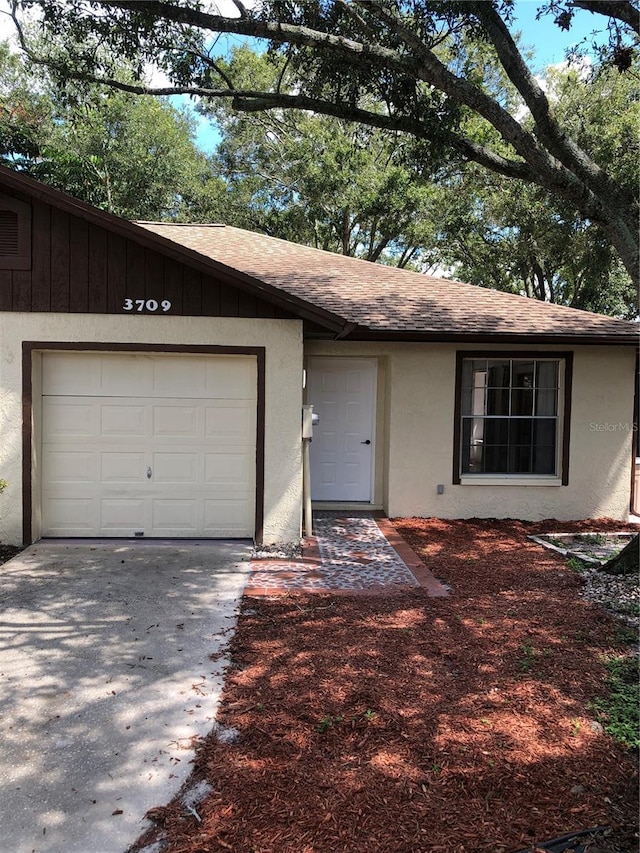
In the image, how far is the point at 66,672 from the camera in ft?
13.8

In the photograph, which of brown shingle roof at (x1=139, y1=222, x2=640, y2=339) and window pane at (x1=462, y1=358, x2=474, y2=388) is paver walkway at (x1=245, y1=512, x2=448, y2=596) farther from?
brown shingle roof at (x1=139, y1=222, x2=640, y2=339)

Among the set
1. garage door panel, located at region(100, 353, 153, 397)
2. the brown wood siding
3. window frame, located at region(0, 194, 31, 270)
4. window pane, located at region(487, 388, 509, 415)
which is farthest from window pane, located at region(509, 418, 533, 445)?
window frame, located at region(0, 194, 31, 270)

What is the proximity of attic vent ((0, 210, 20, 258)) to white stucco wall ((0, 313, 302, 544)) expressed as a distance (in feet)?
2.51

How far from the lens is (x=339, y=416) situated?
9.98m

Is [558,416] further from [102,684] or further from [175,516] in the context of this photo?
[102,684]

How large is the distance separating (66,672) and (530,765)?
306 centimetres

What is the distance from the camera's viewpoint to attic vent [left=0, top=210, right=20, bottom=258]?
7039 mm

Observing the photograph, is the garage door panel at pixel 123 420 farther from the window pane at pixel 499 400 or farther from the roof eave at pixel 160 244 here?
the window pane at pixel 499 400

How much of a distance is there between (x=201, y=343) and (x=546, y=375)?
18.8 ft

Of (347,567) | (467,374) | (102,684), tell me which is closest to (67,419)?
(347,567)

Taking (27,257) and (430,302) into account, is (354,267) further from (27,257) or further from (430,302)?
(27,257)

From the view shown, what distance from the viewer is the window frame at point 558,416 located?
9.55 metres

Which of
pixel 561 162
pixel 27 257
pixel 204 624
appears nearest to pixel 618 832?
pixel 204 624

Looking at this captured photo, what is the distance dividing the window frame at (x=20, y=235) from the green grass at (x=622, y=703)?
717 centimetres
